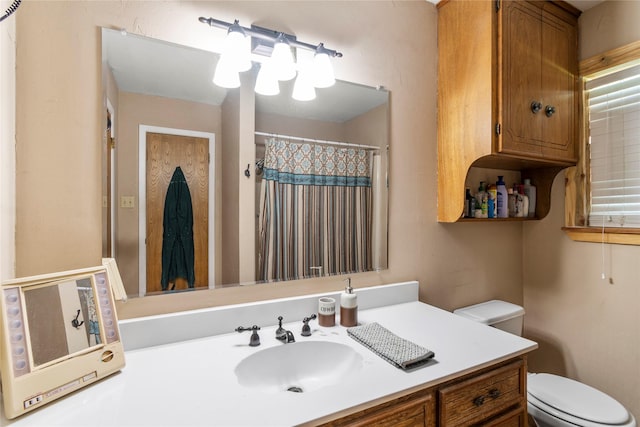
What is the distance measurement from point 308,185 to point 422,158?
0.67m

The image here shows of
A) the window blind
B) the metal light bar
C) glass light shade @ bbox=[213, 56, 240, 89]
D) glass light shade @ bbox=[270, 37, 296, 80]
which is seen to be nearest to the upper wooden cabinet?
the window blind

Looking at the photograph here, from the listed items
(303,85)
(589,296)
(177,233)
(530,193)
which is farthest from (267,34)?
(589,296)

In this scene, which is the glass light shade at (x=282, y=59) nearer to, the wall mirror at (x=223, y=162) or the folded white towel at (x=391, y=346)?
the wall mirror at (x=223, y=162)

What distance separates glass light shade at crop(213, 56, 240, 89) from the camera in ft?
3.84

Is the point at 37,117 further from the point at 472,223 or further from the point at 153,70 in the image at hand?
the point at 472,223

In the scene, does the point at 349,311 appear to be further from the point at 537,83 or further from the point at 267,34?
the point at 537,83

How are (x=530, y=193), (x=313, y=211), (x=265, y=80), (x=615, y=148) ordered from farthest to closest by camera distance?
(x=530, y=193)
(x=615, y=148)
(x=313, y=211)
(x=265, y=80)

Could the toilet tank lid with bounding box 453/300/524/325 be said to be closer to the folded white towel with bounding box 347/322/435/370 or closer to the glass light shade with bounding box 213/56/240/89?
the folded white towel with bounding box 347/322/435/370

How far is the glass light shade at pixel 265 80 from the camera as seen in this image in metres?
1.26

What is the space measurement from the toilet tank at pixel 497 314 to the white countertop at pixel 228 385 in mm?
477

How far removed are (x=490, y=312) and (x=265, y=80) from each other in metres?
1.63

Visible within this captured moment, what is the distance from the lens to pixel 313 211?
54.4 inches

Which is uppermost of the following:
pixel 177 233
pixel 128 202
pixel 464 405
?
pixel 128 202

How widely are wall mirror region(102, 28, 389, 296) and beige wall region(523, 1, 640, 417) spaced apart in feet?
3.86
